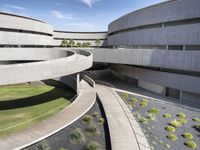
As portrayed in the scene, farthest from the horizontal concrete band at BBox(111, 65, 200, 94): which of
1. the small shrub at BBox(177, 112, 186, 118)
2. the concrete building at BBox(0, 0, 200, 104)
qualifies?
the small shrub at BBox(177, 112, 186, 118)

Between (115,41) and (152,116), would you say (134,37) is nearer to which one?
(115,41)

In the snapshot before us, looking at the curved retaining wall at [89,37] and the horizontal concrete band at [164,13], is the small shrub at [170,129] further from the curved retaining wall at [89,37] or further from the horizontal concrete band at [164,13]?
the curved retaining wall at [89,37]

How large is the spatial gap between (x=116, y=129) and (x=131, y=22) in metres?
26.5

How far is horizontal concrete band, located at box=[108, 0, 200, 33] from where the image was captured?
27641 millimetres

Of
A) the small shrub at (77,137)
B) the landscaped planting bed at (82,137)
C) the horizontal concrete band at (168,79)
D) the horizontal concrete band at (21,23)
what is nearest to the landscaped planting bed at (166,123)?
the horizontal concrete band at (168,79)

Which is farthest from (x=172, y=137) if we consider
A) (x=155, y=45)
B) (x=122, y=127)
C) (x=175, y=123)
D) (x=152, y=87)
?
(x=155, y=45)

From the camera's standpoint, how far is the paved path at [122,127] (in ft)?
52.9

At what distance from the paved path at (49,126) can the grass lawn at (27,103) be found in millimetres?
756

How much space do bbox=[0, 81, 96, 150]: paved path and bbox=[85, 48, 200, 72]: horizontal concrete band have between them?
34.7ft

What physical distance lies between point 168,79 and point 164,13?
33.1 feet

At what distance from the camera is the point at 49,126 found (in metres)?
18.8

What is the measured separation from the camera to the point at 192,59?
26172mm

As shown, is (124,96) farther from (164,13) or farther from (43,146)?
(43,146)

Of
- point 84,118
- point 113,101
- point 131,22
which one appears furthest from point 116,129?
point 131,22
